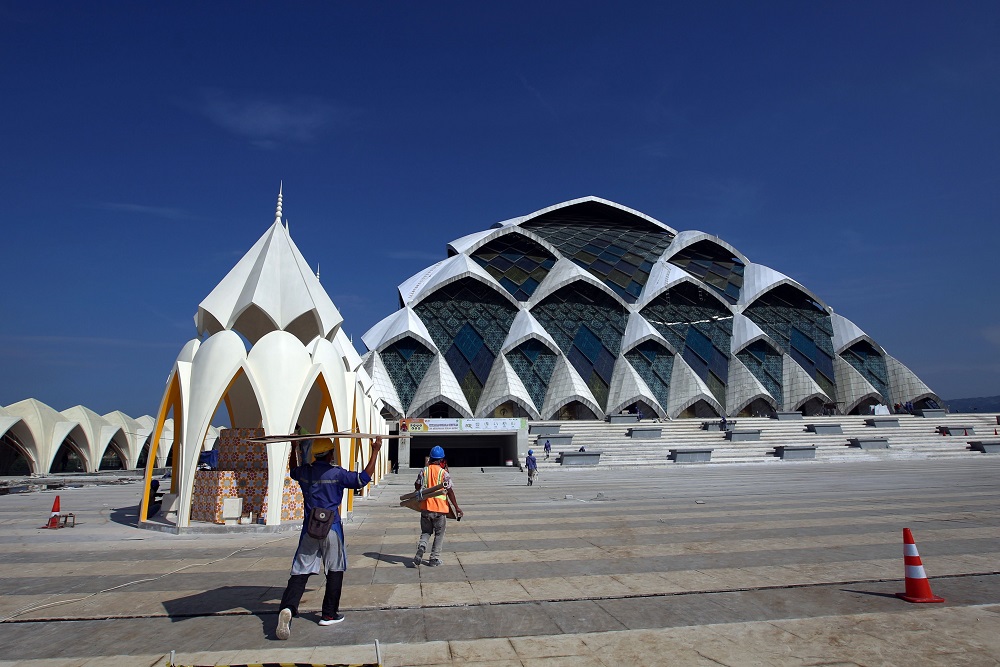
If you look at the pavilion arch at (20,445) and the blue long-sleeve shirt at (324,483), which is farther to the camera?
the pavilion arch at (20,445)

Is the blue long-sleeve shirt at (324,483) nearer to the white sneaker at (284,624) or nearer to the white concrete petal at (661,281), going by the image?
the white sneaker at (284,624)

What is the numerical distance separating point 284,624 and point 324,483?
1.10m

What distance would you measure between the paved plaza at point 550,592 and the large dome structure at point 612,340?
89.4 feet

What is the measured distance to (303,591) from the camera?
478 centimetres

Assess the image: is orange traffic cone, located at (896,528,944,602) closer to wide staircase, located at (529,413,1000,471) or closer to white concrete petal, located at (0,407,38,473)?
wide staircase, located at (529,413,1000,471)

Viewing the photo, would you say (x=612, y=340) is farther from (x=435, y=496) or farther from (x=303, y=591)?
(x=303, y=591)

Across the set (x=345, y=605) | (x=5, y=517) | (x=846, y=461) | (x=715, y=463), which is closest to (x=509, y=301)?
(x=715, y=463)

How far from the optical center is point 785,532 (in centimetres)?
866

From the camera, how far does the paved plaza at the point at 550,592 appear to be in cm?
412

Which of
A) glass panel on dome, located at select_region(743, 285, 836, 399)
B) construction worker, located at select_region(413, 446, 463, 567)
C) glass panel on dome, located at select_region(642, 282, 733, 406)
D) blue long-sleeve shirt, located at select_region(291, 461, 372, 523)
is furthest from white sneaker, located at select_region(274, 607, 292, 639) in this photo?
glass panel on dome, located at select_region(743, 285, 836, 399)

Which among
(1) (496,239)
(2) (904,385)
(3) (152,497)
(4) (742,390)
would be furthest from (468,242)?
(3) (152,497)

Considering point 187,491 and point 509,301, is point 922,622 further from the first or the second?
point 509,301

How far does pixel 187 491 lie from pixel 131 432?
35.4m

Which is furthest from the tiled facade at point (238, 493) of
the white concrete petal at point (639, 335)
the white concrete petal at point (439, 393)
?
the white concrete petal at point (639, 335)
